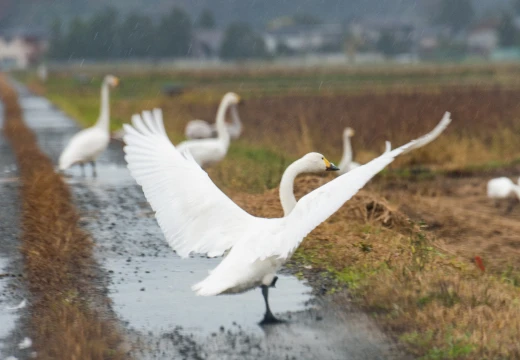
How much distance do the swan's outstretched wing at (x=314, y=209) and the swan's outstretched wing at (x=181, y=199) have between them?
26.3 inches

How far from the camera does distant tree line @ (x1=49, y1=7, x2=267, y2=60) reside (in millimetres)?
129875

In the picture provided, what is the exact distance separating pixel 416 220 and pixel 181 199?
503cm

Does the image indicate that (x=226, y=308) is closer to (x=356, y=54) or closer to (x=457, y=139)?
(x=457, y=139)

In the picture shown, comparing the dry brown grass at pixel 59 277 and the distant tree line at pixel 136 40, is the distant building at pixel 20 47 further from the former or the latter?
the dry brown grass at pixel 59 277

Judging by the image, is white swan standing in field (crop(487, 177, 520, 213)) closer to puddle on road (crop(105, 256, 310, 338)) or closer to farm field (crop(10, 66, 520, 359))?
farm field (crop(10, 66, 520, 359))

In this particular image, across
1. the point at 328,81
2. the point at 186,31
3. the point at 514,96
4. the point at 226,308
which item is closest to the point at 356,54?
the point at 186,31

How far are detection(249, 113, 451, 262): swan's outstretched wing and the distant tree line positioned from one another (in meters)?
123

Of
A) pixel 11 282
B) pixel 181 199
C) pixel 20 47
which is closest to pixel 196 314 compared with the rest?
pixel 181 199

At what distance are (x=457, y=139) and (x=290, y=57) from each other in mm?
116555

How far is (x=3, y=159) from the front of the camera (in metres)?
18.0

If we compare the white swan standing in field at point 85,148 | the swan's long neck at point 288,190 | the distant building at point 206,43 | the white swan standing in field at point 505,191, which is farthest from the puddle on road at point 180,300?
the distant building at point 206,43

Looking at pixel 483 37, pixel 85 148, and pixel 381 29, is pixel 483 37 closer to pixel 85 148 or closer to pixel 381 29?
pixel 381 29

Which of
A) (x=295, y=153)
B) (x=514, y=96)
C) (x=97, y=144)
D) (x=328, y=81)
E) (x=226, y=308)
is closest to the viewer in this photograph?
(x=226, y=308)

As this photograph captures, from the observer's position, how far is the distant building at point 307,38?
475ft
